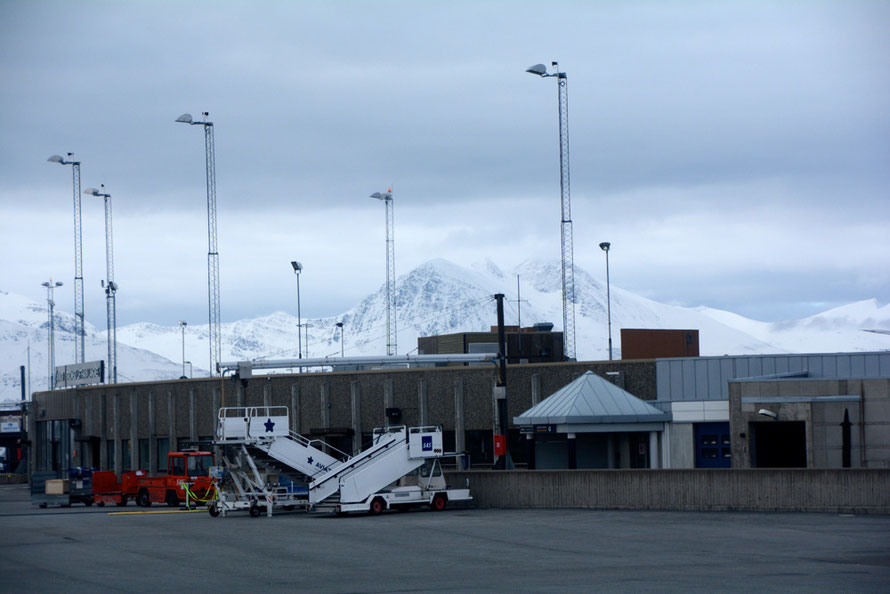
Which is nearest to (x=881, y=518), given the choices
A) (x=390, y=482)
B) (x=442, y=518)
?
(x=442, y=518)

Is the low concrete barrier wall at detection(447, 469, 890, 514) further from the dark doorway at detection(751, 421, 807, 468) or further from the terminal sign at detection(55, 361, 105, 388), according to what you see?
the terminal sign at detection(55, 361, 105, 388)

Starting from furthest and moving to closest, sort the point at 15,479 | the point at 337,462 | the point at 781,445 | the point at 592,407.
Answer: the point at 15,479 < the point at 592,407 < the point at 781,445 < the point at 337,462

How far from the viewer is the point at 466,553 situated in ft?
76.9

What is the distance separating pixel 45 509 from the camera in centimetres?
4769

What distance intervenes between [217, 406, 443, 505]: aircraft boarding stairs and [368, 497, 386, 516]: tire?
26 cm

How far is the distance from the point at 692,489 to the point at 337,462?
1277 cm

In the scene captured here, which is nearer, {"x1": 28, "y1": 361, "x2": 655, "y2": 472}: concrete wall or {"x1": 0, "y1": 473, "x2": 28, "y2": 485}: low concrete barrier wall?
{"x1": 28, "y1": 361, "x2": 655, "y2": 472}: concrete wall

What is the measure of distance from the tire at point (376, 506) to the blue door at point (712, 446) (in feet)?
47.6

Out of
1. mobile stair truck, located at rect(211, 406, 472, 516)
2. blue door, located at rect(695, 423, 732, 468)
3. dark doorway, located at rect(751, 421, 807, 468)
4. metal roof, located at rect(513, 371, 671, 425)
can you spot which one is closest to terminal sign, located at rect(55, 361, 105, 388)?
mobile stair truck, located at rect(211, 406, 472, 516)

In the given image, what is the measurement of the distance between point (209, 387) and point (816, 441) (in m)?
35.8

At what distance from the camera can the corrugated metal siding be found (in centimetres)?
4556

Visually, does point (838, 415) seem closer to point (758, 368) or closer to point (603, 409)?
point (758, 368)

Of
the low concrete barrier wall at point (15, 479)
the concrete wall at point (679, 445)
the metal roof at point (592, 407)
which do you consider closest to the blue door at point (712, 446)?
the concrete wall at point (679, 445)

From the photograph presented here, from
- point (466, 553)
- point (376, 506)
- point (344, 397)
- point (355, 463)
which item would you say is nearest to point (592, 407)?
point (355, 463)
